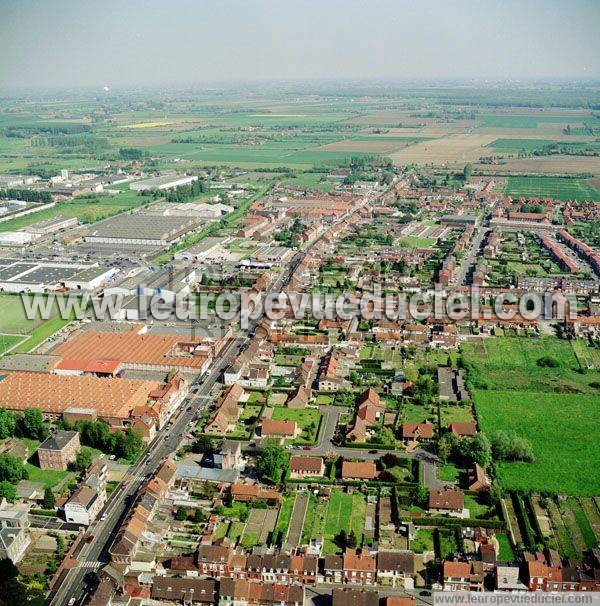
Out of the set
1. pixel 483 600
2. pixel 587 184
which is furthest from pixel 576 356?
pixel 587 184

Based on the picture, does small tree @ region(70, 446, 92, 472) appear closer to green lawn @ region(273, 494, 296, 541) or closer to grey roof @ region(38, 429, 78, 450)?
grey roof @ region(38, 429, 78, 450)

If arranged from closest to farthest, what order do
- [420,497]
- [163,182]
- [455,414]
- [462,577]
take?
[462,577] < [420,497] < [455,414] < [163,182]

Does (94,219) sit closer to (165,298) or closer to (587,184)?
(165,298)

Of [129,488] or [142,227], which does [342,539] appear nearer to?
[129,488]

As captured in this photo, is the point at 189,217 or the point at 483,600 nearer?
the point at 483,600

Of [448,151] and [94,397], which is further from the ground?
[448,151]

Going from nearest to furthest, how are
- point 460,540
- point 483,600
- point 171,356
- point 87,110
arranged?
1. point 483,600
2. point 460,540
3. point 171,356
4. point 87,110

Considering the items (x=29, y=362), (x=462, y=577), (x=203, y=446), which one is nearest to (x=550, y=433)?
(x=462, y=577)

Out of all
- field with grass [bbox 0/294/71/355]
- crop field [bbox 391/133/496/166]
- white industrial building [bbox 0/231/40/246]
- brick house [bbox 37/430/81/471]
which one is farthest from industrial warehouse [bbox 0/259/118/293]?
crop field [bbox 391/133/496/166]
